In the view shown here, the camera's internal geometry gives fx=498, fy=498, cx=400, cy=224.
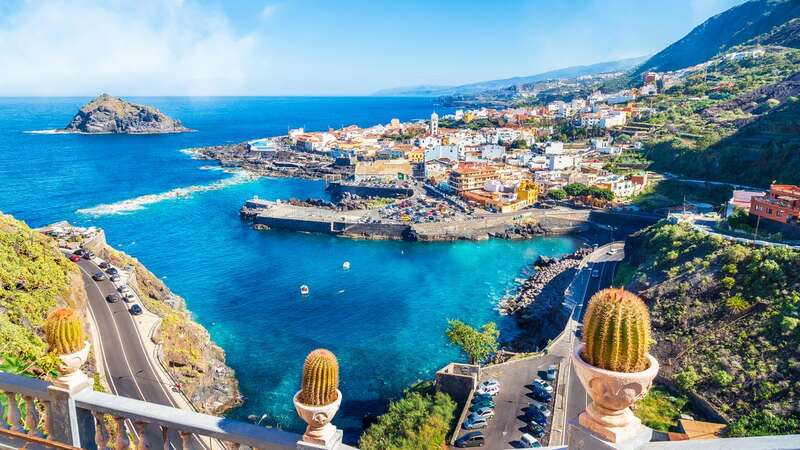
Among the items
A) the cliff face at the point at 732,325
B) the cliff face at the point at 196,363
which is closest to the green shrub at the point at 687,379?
the cliff face at the point at 732,325

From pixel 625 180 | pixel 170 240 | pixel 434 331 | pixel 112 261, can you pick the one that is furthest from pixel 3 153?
pixel 625 180

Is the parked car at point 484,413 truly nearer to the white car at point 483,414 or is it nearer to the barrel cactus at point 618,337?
the white car at point 483,414

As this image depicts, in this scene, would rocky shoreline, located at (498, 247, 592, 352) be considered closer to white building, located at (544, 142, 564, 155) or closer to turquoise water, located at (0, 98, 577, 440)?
turquoise water, located at (0, 98, 577, 440)

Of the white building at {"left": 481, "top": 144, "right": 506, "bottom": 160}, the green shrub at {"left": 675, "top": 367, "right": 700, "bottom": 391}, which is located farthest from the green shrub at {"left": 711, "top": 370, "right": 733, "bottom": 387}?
the white building at {"left": 481, "top": 144, "right": 506, "bottom": 160}

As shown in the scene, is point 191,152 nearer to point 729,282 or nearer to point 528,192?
point 528,192

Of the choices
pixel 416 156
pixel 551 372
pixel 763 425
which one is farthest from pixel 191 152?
pixel 763 425

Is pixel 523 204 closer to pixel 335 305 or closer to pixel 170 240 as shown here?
pixel 335 305
